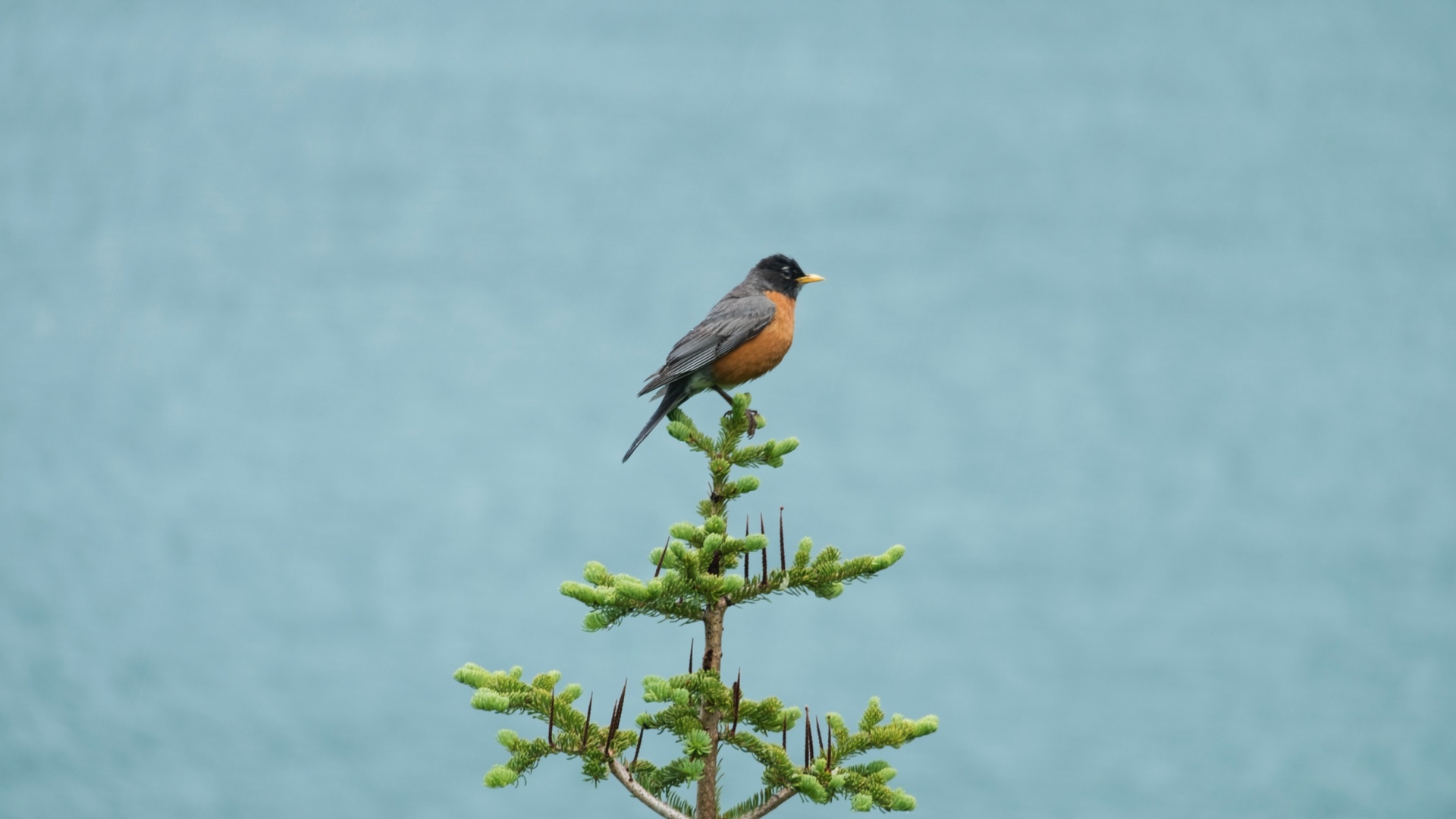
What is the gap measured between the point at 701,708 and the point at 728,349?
4.17 ft

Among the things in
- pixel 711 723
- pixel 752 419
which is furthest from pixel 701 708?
pixel 752 419

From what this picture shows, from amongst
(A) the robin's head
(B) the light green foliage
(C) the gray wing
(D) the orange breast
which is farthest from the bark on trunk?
(A) the robin's head

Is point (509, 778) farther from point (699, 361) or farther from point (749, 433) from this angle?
point (699, 361)

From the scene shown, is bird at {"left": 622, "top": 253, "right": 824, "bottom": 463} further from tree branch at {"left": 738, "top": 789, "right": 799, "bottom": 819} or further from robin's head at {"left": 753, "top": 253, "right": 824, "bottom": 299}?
tree branch at {"left": 738, "top": 789, "right": 799, "bottom": 819}

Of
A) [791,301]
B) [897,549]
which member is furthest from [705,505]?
[791,301]

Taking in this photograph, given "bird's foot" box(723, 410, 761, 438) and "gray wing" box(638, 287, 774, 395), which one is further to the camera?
"gray wing" box(638, 287, 774, 395)

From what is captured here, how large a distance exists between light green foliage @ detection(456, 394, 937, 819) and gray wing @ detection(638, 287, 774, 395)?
588 mm

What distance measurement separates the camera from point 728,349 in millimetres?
3926

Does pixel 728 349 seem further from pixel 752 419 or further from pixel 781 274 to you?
pixel 781 274

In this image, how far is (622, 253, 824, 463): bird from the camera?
12.6ft

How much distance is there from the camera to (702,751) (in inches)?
121

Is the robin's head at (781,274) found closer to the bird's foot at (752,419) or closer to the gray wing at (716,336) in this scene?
the gray wing at (716,336)

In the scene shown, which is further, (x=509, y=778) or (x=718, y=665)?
(x=718, y=665)

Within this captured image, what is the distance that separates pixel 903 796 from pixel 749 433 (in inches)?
45.4
